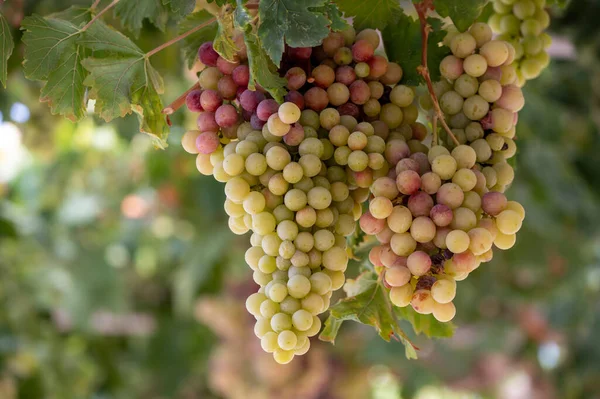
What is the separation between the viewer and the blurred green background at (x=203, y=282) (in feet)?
4.86

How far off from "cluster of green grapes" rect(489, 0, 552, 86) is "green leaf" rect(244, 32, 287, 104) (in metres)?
0.24

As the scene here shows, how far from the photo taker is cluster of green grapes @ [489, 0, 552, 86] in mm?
562

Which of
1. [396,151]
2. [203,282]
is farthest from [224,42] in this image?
[203,282]

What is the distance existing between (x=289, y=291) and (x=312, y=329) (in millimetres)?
27

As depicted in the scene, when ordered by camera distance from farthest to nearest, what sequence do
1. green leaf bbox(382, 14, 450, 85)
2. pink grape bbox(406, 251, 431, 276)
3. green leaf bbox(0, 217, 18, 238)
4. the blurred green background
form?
the blurred green background → green leaf bbox(0, 217, 18, 238) → green leaf bbox(382, 14, 450, 85) → pink grape bbox(406, 251, 431, 276)

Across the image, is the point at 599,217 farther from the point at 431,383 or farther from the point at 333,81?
the point at 333,81

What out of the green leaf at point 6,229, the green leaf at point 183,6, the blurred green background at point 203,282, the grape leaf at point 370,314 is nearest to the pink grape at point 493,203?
the grape leaf at point 370,314

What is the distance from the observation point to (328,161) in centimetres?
44

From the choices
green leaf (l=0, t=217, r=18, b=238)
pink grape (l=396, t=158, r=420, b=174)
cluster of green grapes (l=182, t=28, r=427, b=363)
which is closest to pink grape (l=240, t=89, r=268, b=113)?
cluster of green grapes (l=182, t=28, r=427, b=363)

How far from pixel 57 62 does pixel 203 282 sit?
Result: 148 cm

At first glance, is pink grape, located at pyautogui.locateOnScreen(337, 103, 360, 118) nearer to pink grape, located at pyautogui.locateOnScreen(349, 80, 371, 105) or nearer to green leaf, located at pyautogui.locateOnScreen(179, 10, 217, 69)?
pink grape, located at pyautogui.locateOnScreen(349, 80, 371, 105)

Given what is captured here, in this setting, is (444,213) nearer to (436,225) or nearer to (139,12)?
(436,225)

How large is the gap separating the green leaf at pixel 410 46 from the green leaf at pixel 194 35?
133mm

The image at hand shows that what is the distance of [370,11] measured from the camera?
486 millimetres
